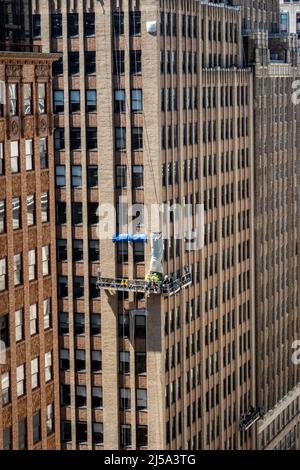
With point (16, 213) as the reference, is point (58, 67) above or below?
above

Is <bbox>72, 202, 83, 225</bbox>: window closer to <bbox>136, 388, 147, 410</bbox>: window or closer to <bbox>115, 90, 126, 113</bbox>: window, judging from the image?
<bbox>115, 90, 126, 113</bbox>: window

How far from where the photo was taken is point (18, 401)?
245 ft

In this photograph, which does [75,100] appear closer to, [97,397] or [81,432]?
[97,397]

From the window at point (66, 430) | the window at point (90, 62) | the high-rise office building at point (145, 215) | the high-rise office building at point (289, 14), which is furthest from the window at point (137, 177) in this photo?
the high-rise office building at point (289, 14)

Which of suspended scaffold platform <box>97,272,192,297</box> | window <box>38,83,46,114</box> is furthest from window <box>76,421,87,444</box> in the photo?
window <box>38,83,46,114</box>

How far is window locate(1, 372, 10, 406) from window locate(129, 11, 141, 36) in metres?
41.9

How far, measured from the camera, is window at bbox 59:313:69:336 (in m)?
116

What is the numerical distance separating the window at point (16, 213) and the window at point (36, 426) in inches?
385

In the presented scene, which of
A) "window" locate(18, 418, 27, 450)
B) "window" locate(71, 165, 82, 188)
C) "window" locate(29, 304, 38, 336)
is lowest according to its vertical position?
"window" locate(18, 418, 27, 450)

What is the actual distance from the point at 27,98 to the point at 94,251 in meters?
38.2

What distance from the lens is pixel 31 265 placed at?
250 feet

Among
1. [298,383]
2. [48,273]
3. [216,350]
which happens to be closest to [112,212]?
[216,350]

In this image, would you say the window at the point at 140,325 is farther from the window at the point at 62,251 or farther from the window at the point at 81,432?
the window at the point at 81,432

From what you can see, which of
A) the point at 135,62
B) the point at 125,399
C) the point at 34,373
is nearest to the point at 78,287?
the point at 125,399
